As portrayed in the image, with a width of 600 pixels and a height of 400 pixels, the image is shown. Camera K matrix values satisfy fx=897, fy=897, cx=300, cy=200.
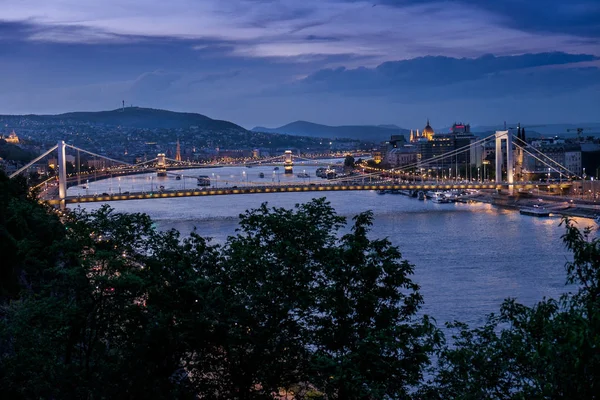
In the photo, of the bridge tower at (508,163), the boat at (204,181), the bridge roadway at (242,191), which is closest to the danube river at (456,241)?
the bridge roadway at (242,191)

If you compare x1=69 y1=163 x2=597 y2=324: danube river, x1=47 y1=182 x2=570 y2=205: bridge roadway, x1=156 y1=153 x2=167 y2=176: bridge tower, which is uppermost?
x1=156 y1=153 x2=167 y2=176: bridge tower

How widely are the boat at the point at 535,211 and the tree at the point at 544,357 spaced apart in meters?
15.7

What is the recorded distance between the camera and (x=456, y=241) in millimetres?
13953

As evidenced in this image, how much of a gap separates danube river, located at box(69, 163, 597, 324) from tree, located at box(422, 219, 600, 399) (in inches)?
116

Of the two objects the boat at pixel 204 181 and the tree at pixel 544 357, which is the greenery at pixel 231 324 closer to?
the tree at pixel 544 357

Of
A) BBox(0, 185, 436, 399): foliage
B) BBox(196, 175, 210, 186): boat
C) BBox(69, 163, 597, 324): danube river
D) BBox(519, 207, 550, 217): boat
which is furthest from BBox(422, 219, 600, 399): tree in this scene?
BBox(196, 175, 210, 186): boat

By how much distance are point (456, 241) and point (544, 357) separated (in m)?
11.4

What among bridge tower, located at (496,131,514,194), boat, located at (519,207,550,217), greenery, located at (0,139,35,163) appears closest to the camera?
boat, located at (519,207,550,217)

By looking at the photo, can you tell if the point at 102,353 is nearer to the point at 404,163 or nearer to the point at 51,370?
the point at 51,370

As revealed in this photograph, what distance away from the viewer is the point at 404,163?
4603 cm

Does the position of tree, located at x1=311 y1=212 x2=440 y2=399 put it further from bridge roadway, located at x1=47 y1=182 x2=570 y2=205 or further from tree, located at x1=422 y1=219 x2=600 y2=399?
bridge roadway, located at x1=47 y1=182 x2=570 y2=205

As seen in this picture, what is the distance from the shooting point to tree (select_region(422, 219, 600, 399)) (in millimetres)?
2559

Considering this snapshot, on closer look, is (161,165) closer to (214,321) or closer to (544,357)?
(214,321)

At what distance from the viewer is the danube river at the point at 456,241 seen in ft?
29.5
